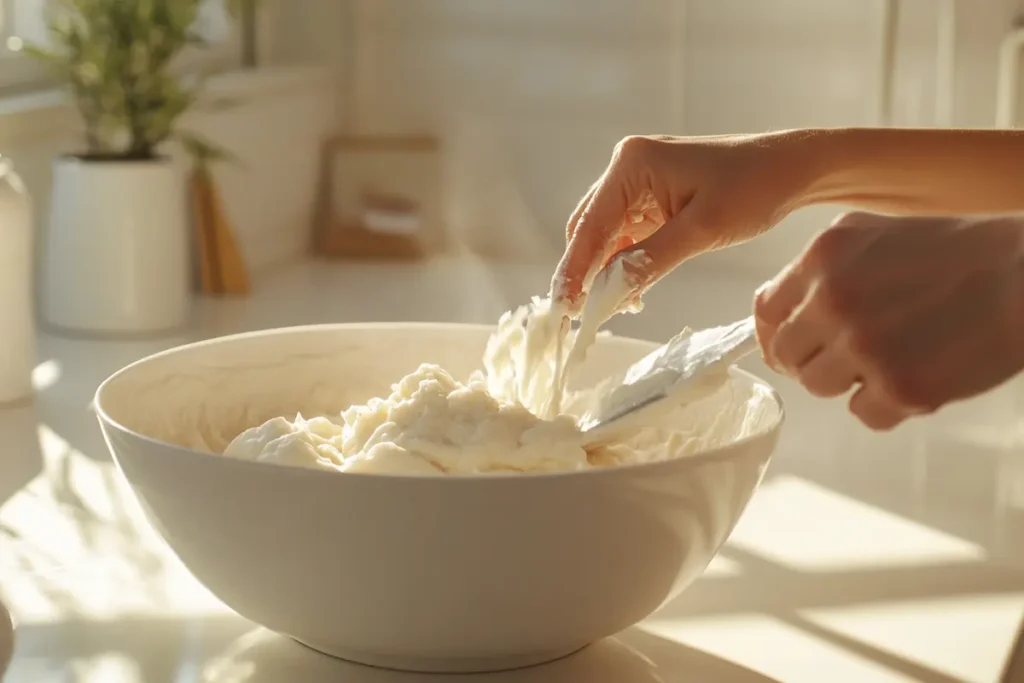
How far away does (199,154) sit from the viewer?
5.48ft

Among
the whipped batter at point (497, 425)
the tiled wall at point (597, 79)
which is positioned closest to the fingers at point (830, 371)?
the whipped batter at point (497, 425)

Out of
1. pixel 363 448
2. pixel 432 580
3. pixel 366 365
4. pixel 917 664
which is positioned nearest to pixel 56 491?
pixel 366 365

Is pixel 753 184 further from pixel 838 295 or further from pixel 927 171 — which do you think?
pixel 838 295

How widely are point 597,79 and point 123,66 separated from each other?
1.12 metres

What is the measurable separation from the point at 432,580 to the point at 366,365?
38 centimetres

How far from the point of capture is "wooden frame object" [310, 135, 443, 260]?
7.42ft

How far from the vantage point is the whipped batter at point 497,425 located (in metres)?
0.71

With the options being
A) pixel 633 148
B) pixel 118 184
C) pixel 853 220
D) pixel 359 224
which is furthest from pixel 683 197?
pixel 359 224

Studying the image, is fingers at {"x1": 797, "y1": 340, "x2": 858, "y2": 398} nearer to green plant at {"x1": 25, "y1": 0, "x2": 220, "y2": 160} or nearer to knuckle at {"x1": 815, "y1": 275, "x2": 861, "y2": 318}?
knuckle at {"x1": 815, "y1": 275, "x2": 861, "y2": 318}

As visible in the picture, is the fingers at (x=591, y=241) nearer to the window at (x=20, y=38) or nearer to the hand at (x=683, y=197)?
the hand at (x=683, y=197)

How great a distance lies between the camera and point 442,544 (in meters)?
0.58

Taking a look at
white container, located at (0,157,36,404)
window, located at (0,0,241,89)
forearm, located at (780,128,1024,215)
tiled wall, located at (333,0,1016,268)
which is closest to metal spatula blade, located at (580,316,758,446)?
forearm, located at (780,128,1024,215)

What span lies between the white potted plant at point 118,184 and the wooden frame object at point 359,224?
659mm

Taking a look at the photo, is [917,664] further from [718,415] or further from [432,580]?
[432,580]
